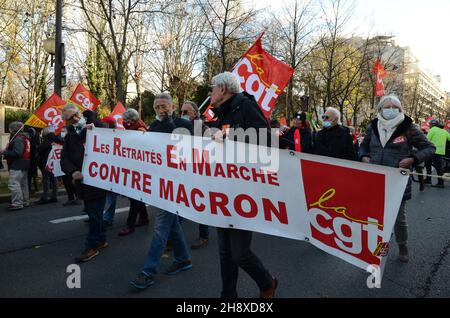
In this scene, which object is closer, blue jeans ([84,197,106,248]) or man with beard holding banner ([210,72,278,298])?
man with beard holding banner ([210,72,278,298])

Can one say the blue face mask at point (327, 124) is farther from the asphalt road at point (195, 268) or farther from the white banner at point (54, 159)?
the white banner at point (54, 159)

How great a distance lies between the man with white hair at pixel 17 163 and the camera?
6965mm

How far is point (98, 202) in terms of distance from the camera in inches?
164

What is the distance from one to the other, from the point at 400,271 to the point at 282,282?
138 cm

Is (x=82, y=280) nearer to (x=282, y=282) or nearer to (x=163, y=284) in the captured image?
(x=163, y=284)

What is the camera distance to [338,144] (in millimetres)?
5082

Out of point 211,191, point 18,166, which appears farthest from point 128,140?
point 18,166

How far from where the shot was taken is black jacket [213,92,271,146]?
274cm

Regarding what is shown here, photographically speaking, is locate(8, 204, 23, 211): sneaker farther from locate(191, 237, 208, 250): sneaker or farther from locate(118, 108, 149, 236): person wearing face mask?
locate(191, 237, 208, 250): sneaker

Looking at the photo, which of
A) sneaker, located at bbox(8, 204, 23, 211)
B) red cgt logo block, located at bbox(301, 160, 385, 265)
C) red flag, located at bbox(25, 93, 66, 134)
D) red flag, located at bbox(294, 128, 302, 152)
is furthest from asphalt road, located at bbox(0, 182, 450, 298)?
red flag, located at bbox(25, 93, 66, 134)

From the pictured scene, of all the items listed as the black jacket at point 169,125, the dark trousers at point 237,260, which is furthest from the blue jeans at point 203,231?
the dark trousers at point 237,260

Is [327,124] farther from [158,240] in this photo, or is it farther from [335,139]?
[158,240]

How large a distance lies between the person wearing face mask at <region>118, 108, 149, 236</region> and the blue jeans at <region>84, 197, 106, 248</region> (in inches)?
38.7

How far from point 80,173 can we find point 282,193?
2.50m
